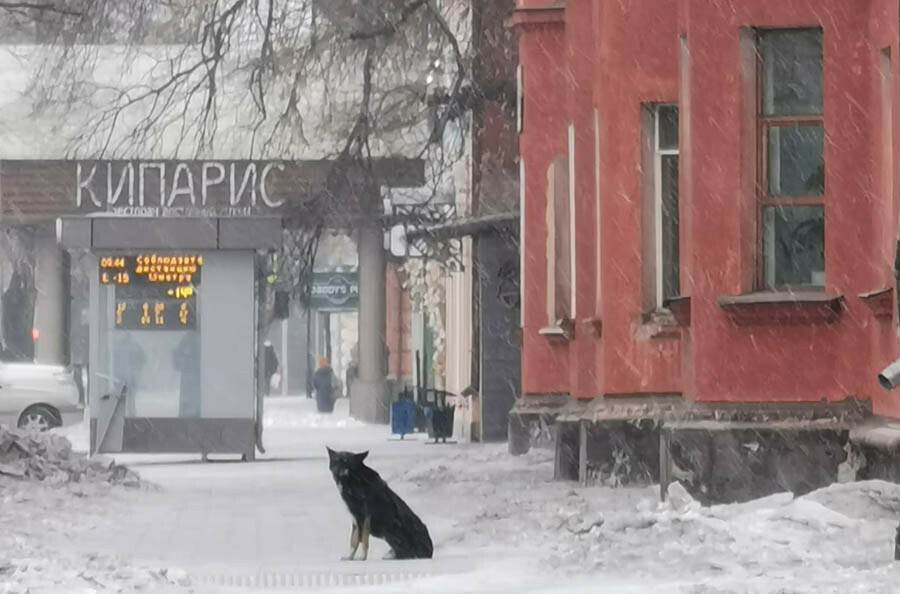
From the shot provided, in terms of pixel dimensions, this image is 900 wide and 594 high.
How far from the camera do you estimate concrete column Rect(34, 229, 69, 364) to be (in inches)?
2263

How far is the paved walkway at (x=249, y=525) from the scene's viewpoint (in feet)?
48.5

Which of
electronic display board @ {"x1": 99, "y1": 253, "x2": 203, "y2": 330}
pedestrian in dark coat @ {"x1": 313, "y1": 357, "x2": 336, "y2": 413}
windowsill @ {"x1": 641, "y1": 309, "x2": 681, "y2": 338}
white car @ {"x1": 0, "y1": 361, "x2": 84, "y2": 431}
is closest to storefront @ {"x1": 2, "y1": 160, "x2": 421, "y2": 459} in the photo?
electronic display board @ {"x1": 99, "y1": 253, "x2": 203, "y2": 330}

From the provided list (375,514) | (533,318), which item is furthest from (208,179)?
(375,514)

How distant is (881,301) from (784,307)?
2.78 ft

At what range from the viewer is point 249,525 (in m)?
19.5

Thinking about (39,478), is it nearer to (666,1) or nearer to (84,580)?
(666,1)

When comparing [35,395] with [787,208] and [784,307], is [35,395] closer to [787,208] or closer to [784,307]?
[787,208]

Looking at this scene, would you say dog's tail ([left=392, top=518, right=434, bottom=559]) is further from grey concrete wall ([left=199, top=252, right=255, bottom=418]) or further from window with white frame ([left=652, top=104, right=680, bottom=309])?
grey concrete wall ([left=199, top=252, right=255, bottom=418])

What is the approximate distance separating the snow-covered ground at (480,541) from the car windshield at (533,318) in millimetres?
44

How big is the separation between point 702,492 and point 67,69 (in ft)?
40.2

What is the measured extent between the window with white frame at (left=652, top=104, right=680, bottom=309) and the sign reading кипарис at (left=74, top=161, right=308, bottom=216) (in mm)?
25355

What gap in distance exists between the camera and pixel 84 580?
43.2ft

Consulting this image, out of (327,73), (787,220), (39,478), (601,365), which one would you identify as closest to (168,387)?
(327,73)

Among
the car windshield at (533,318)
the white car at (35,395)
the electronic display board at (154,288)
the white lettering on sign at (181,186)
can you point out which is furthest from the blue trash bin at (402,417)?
the electronic display board at (154,288)
